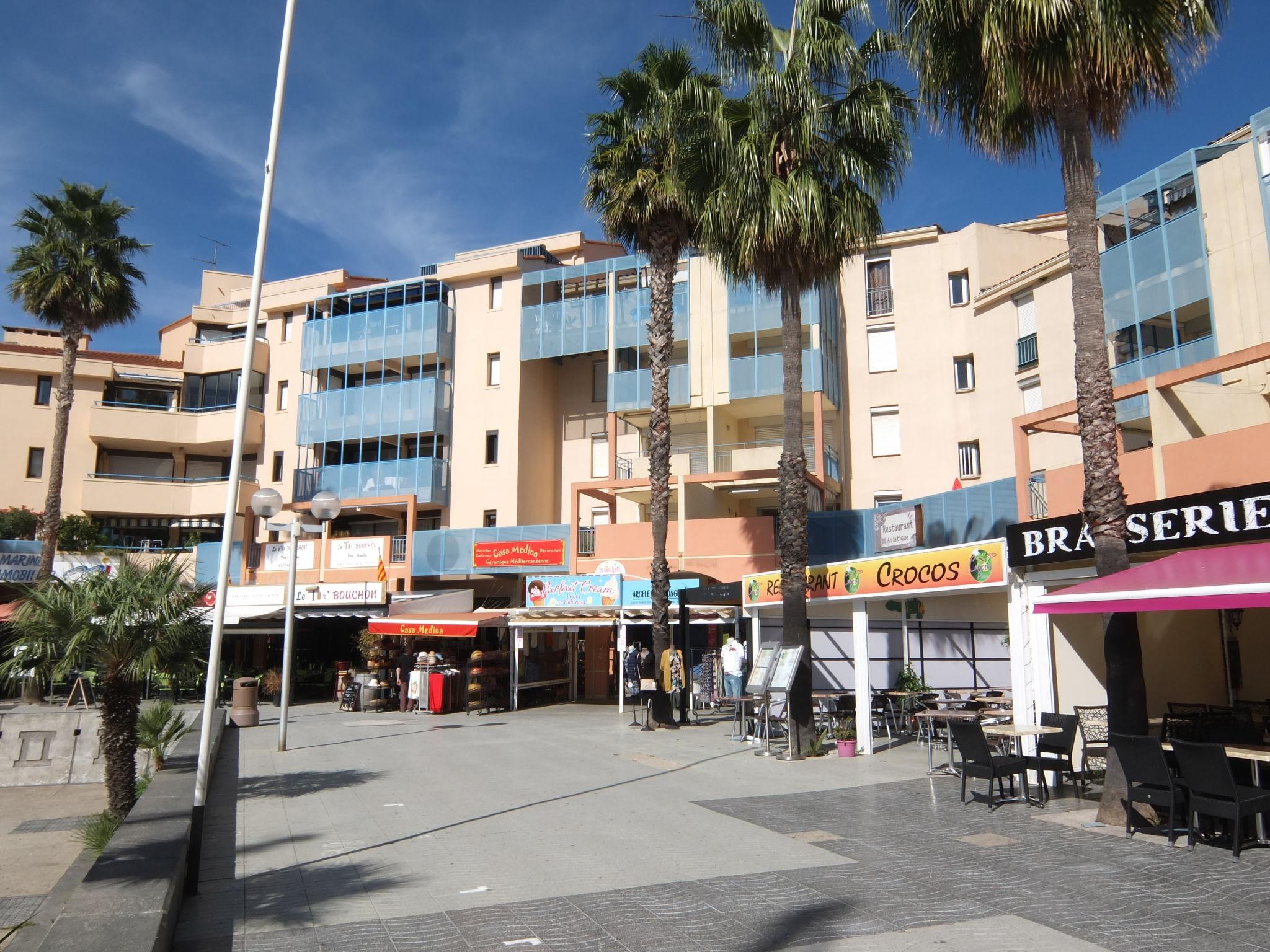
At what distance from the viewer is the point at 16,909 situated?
8672 millimetres

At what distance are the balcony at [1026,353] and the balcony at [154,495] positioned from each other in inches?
1126

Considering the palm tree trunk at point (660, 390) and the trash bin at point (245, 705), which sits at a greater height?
the palm tree trunk at point (660, 390)

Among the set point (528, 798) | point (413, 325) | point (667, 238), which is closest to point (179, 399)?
point (413, 325)

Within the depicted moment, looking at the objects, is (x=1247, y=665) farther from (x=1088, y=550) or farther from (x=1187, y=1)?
(x=1187, y=1)

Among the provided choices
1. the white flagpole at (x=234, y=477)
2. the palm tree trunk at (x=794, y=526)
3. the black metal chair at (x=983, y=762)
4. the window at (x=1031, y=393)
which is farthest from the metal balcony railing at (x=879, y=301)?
the white flagpole at (x=234, y=477)

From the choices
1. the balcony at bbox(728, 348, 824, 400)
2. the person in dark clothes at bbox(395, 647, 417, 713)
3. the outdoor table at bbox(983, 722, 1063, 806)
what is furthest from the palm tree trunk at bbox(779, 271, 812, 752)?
the balcony at bbox(728, 348, 824, 400)

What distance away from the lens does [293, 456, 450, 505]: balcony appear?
1340 inches

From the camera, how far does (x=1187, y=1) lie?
991 centimetres

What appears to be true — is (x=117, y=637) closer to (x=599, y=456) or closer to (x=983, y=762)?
(x=983, y=762)

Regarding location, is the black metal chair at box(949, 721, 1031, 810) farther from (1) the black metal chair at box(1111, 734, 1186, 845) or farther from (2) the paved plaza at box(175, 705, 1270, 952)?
Answer: (1) the black metal chair at box(1111, 734, 1186, 845)

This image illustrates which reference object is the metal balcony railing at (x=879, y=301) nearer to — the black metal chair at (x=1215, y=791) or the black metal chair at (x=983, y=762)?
the black metal chair at (x=983, y=762)

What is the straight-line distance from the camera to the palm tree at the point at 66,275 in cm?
3250

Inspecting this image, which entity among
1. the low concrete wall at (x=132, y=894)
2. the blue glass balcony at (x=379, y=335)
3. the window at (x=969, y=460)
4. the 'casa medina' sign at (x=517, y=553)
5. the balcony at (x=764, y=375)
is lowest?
the low concrete wall at (x=132, y=894)

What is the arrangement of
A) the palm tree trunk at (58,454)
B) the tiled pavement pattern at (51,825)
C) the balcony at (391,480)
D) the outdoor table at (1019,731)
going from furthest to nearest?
the balcony at (391,480) → the palm tree trunk at (58,454) → the tiled pavement pattern at (51,825) → the outdoor table at (1019,731)
